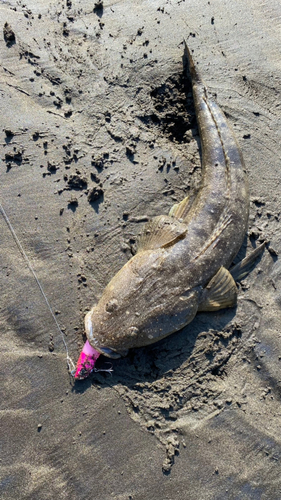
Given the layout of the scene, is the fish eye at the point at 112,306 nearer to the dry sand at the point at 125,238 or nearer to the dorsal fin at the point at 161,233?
the dry sand at the point at 125,238

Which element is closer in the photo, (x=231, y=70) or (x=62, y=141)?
(x=62, y=141)

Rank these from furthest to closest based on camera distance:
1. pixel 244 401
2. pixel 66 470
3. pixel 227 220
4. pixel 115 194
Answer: pixel 115 194
pixel 227 220
pixel 244 401
pixel 66 470

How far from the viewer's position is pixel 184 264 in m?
4.30

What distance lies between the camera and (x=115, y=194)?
4.97m

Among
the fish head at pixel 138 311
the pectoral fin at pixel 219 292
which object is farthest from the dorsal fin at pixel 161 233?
the pectoral fin at pixel 219 292

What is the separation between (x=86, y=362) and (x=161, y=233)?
1.96 metres

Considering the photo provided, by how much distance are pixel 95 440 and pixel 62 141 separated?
4.21 metres

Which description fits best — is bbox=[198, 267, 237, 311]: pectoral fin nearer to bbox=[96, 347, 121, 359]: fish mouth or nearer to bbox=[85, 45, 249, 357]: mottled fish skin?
bbox=[85, 45, 249, 357]: mottled fish skin

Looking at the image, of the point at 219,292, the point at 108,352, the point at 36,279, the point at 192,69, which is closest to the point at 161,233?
the point at 219,292

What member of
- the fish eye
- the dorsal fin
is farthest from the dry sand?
the fish eye

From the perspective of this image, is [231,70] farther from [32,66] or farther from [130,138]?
[32,66]

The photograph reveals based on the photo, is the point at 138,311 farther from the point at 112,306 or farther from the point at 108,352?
the point at 108,352

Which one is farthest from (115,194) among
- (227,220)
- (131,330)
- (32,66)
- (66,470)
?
(66,470)

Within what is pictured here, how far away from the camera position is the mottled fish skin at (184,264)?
4.10 metres
